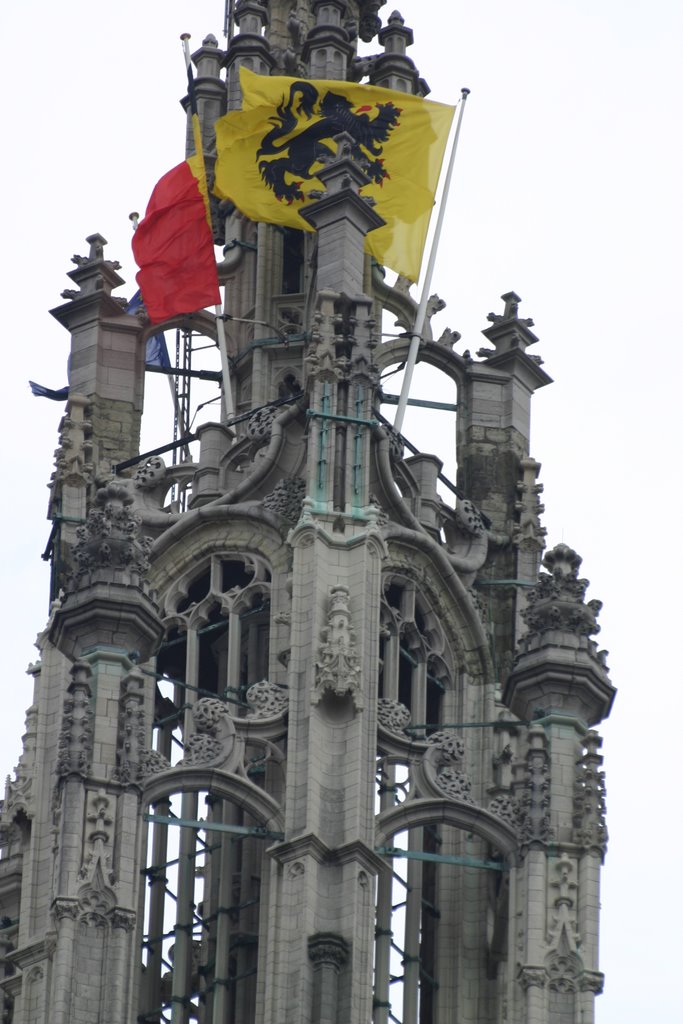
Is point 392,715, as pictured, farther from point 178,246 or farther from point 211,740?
point 178,246

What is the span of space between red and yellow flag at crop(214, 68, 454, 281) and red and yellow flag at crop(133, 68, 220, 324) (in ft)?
2.29

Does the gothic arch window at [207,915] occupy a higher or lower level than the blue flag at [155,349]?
lower

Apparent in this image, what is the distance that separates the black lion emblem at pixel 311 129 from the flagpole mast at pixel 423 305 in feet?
2.81

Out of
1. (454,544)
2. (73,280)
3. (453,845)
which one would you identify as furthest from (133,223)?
(453,845)

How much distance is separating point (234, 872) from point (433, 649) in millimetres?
4180

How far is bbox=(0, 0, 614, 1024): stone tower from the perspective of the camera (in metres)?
61.0

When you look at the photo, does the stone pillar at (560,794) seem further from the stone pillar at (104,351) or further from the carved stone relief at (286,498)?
the stone pillar at (104,351)

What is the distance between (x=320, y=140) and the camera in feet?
230

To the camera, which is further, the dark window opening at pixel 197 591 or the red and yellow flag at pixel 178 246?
the red and yellow flag at pixel 178 246

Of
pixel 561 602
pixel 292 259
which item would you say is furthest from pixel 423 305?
pixel 561 602

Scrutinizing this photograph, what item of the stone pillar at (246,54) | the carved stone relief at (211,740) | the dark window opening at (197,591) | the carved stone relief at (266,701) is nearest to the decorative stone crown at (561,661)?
the carved stone relief at (266,701)

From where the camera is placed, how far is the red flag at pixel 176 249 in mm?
69688

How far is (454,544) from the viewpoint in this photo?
67.5m

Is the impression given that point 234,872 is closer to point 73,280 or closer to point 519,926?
point 519,926
